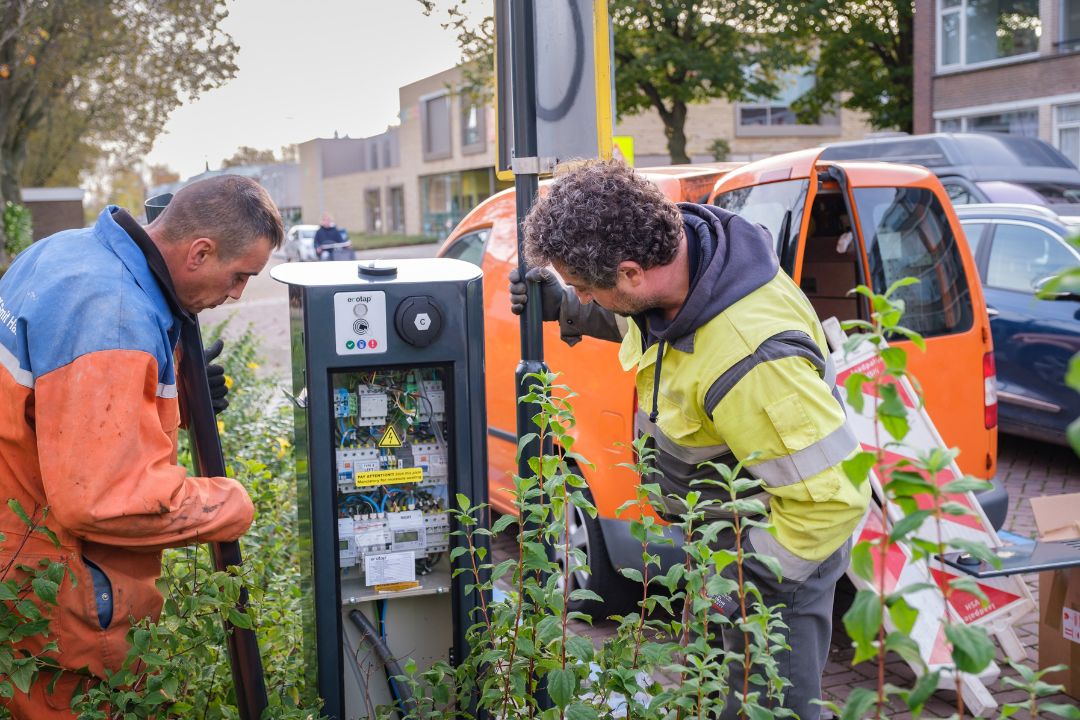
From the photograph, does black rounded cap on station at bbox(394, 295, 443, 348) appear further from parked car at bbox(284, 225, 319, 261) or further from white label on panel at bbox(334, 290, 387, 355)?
parked car at bbox(284, 225, 319, 261)

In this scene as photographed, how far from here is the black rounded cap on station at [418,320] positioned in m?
2.68

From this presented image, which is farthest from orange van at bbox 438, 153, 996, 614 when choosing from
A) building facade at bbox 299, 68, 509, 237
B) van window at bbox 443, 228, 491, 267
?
building facade at bbox 299, 68, 509, 237

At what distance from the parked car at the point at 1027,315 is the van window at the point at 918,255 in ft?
7.90

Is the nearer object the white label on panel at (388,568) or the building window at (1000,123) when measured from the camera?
the white label on panel at (388,568)

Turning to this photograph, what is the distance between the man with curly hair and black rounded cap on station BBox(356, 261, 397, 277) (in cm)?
40

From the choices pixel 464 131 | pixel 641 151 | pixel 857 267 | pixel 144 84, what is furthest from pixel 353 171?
pixel 857 267

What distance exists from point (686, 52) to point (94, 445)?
20.5 m

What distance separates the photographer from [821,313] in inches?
206

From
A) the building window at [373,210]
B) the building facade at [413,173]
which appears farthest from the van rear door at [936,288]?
the building window at [373,210]

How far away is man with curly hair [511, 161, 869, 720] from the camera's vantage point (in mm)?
2264

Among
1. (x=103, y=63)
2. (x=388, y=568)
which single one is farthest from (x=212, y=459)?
(x=103, y=63)

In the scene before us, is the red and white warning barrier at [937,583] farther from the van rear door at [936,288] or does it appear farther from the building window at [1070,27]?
the building window at [1070,27]

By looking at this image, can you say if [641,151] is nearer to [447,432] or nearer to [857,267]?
[857,267]

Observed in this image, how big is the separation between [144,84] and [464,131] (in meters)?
28.8
